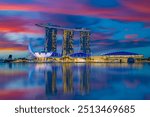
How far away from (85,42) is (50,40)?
43 centimetres

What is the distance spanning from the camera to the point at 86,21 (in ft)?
17.4

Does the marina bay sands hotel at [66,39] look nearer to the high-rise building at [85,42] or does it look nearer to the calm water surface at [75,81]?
the high-rise building at [85,42]

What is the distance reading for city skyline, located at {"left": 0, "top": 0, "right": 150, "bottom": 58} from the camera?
5246 mm

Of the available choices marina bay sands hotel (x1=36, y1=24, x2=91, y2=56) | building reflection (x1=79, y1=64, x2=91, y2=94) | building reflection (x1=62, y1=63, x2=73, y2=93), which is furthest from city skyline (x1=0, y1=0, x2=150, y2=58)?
building reflection (x1=62, y1=63, x2=73, y2=93)

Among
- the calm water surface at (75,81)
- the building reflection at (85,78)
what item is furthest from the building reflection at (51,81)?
the building reflection at (85,78)

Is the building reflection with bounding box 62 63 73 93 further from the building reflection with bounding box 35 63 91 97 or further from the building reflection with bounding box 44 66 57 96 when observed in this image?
the building reflection with bounding box 44 66 57 96

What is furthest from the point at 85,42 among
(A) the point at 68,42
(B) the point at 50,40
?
(B) the point at 50,40

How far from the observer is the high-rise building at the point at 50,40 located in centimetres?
529

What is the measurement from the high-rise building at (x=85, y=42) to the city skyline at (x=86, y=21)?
63 millimetres

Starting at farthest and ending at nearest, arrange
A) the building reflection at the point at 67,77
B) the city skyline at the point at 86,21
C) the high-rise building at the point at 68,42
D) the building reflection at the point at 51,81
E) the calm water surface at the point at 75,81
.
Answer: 1. the high-rise building at the point at 68,42
2. the city skyline at the point at 86,21
3. the building reflection at the point at 67,77
4. the building reflection at the point at 51,81
5. the calm water surface at the point at 75,81

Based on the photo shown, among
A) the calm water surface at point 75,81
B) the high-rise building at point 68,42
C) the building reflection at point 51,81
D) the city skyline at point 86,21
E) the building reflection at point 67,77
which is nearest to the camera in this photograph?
the calm water surface at point 75,81

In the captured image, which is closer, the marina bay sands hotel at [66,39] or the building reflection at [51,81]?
the building reflection at [51,81]

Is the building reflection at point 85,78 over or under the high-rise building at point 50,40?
under

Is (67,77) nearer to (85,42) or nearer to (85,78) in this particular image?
(85,78)
